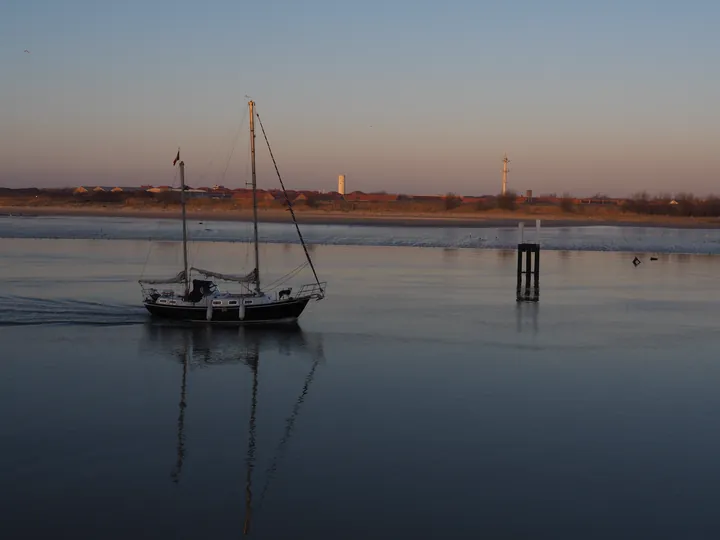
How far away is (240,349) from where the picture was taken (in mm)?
25016

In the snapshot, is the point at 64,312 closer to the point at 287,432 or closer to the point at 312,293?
the point at 312,293

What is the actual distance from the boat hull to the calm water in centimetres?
90

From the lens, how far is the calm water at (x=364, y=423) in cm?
1227

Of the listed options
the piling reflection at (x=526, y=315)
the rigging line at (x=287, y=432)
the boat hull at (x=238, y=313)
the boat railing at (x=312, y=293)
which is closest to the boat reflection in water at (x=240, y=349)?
the rigging line at (x=287, y=432)

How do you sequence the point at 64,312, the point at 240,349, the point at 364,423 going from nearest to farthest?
the point at 364,423
the point at 240,349
the point at 64,312

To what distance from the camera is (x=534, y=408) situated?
1811 cm

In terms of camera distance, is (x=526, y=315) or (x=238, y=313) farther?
(x=526, y=315)

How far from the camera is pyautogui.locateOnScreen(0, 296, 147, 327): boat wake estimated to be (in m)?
29.0

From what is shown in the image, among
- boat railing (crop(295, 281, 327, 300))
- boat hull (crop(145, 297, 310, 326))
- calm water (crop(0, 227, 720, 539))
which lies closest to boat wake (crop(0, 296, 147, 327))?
calm water (crop(0, 227, 720, 539))

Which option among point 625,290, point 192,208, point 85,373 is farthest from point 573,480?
point 192,208

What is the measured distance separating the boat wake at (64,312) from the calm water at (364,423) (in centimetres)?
16

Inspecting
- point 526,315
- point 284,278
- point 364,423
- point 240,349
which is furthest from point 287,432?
point 284,278

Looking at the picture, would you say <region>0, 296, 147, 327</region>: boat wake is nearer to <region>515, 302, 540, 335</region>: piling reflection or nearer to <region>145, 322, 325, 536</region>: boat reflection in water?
<region>145, 322, 325, 536</region>: boat reflection in water

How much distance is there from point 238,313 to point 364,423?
13.8 m
